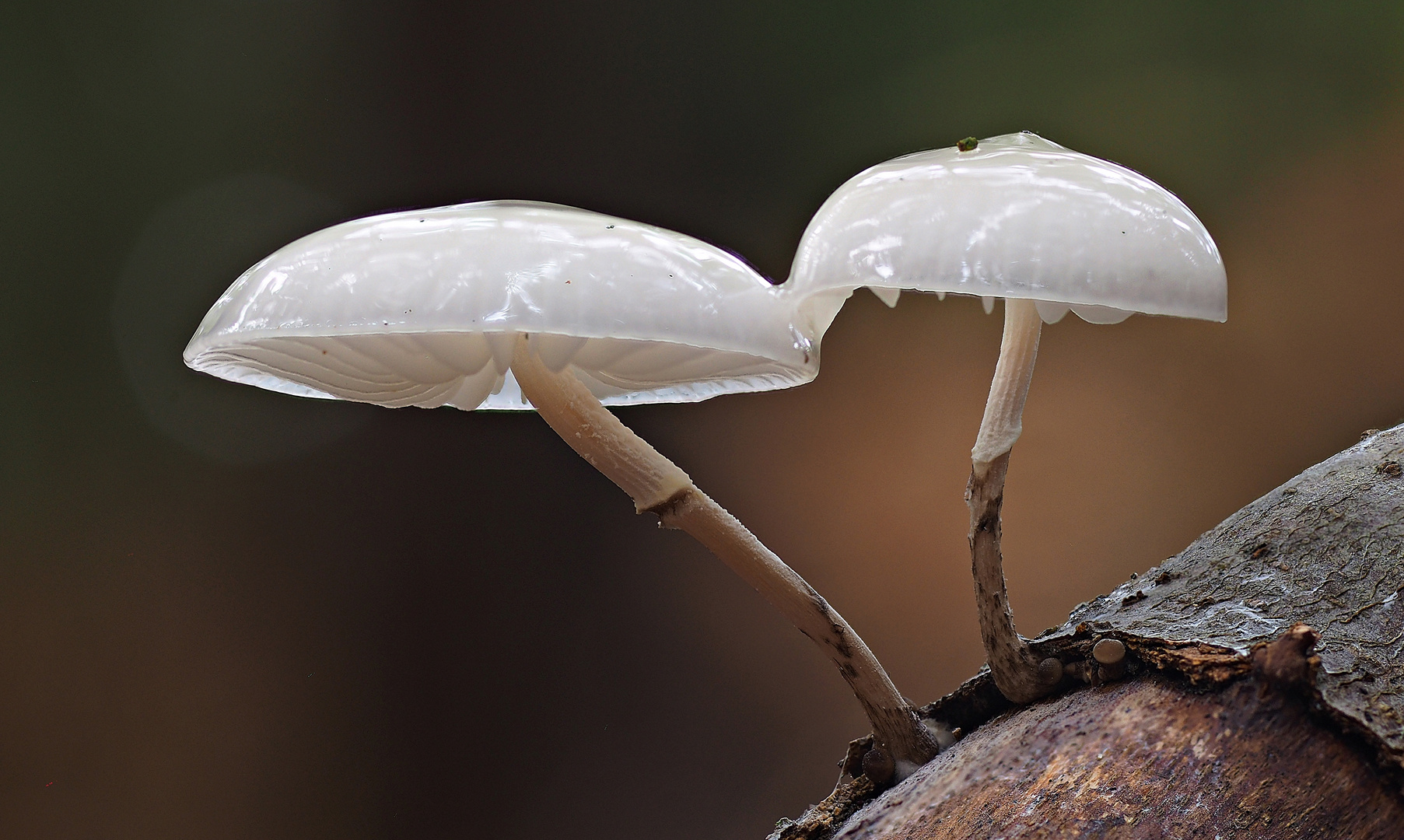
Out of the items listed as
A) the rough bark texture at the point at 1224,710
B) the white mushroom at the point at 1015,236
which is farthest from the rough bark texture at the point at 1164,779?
the white mushroom at the point at 1015,236

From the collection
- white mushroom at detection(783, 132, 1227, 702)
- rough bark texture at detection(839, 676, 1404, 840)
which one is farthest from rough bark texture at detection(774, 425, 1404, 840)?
white mushroom at detection(783, 132, 1227, 702)

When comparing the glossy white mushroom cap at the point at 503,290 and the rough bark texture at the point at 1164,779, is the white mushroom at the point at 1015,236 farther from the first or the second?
the rough bark texture at the point at 1164,779

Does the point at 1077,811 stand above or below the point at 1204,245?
below

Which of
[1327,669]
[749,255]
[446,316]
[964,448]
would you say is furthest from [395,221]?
[964,448]

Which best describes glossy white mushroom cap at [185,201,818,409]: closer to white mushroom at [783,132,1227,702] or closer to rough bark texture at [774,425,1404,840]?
white mushroom at [783,132,1227,702]

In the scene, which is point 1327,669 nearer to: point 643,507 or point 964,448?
point 643,507

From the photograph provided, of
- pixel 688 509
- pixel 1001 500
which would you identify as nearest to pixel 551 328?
pixel 688 509
